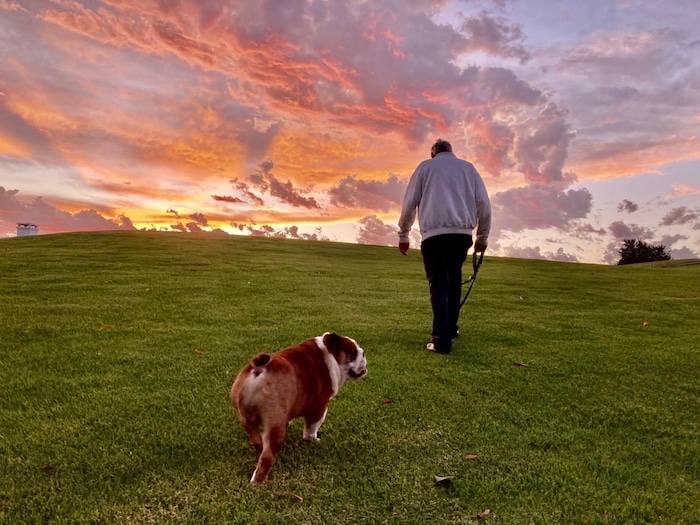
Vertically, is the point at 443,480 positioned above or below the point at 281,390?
below

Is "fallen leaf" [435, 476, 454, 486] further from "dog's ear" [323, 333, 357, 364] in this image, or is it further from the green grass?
"dog's ear" [323, 333, 357, 364]

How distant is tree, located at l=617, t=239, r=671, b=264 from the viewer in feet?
181

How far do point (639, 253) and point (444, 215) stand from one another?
6278 cm

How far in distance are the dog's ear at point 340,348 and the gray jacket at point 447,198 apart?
328 centimetres

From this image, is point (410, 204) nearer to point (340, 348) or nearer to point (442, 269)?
point (442, 269)

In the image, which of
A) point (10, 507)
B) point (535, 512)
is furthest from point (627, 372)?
point (10, 507)

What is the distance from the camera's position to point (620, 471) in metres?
3.44

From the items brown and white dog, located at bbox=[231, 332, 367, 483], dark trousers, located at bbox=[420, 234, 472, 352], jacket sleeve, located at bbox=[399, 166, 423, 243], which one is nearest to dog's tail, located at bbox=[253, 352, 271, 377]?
brown and white dog, located at bbox=[231, 332, 367, 483]

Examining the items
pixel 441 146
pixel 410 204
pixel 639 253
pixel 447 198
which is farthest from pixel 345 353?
pixel 639 253

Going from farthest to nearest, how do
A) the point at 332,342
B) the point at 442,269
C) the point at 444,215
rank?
the point at 442,269 < the point at 444,215 < the point at 332,342

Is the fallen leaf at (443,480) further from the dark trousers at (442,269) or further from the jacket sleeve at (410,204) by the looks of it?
the jacket sleeve at (410,204)

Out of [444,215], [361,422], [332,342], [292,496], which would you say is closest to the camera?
[292,496]

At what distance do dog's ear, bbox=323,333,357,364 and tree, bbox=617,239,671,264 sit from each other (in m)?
63.8

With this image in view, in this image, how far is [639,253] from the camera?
57031mm
